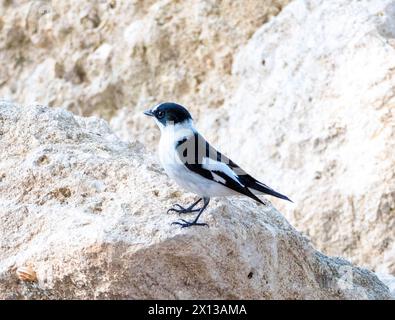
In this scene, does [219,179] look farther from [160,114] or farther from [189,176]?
[160,114]

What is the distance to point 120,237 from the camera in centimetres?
445

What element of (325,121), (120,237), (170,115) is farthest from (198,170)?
(325,121)

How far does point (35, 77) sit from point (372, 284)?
4.96m

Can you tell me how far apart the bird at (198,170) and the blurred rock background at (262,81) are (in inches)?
86.3

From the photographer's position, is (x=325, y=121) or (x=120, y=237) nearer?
(x=120, y=237)

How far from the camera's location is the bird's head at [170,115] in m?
5.14

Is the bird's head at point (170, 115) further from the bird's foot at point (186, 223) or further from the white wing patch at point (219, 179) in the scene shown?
the bird's foot at point (186, 223)

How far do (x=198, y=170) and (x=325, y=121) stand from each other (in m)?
2.76

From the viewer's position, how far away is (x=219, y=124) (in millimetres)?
8305

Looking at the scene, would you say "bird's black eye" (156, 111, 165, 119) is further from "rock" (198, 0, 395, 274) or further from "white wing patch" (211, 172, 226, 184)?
"rock" (198, 0, 395, 274)

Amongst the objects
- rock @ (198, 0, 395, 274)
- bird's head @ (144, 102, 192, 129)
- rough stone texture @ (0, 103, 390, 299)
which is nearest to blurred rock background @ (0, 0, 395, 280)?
rock @ (198, 0, 395, 274)

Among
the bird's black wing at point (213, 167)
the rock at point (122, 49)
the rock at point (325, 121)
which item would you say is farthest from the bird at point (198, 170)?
the rock at point (122, 49)

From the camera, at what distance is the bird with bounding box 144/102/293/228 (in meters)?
4.84
